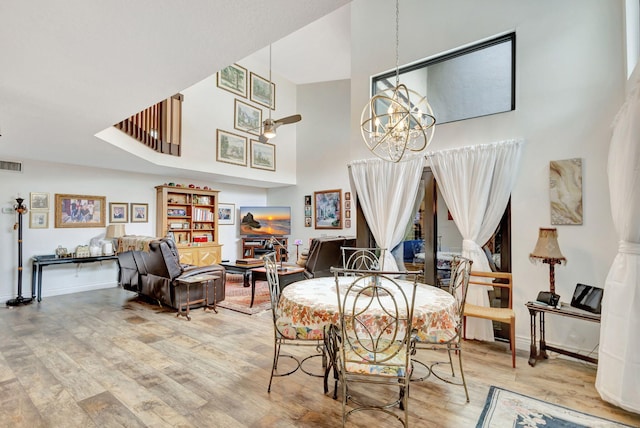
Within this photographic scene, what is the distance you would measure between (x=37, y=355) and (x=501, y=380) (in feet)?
13.8

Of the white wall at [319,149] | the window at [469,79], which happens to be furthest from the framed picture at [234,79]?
the window at [469,79]

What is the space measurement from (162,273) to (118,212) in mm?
2510

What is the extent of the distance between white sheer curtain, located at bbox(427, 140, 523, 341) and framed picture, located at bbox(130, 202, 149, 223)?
5912mm

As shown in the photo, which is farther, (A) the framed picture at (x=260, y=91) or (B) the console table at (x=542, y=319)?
(A) the framed picture at (x=260, y=91)

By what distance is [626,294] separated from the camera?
205cm

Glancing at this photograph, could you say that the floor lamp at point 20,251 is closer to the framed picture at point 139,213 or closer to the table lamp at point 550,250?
the framed picture at point 139,213

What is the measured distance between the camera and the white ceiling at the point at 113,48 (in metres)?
1.53

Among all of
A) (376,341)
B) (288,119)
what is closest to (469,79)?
(288,119)

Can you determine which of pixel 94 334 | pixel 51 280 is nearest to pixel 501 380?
pixel 94 334

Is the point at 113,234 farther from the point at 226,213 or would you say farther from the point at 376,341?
the point at 376,341

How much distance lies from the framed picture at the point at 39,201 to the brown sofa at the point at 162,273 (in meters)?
1.61

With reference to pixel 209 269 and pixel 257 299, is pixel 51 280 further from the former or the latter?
pixel 257 299

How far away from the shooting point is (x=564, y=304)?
9.22ft

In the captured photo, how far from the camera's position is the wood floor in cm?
200
